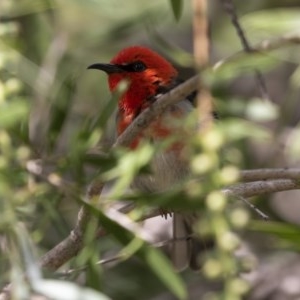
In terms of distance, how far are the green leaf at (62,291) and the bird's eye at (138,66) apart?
212 cm

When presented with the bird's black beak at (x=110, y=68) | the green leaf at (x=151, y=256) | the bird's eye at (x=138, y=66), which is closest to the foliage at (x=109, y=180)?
the green leaf at (x=151, y=256)

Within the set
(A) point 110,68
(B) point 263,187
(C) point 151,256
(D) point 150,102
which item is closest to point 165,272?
(C) point 151,256

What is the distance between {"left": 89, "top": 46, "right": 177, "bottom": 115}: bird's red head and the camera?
3869 mm

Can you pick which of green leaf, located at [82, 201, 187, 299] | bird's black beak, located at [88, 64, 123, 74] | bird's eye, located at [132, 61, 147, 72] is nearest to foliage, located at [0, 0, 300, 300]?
green leaf, located at [82, 201, 187, 299]

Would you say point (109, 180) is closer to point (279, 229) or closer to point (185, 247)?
point (279, 229)

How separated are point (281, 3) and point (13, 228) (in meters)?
3.65

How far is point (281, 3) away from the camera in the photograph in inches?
219

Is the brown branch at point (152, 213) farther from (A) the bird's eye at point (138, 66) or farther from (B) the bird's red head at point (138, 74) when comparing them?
(A) the bird's eye at point (138, 66)

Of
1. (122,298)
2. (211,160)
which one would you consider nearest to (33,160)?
(211,160)

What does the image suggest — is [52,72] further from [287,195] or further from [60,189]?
[60,189]

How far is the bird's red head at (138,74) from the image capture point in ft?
12.7

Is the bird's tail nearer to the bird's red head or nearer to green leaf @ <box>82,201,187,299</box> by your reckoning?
the bird's red head

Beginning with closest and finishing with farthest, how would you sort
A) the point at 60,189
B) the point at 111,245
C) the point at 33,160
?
the point at 60,189 < the point at 33,160 < the point at 111,245

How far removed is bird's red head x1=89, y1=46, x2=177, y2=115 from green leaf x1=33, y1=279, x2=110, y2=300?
71.4 inches
